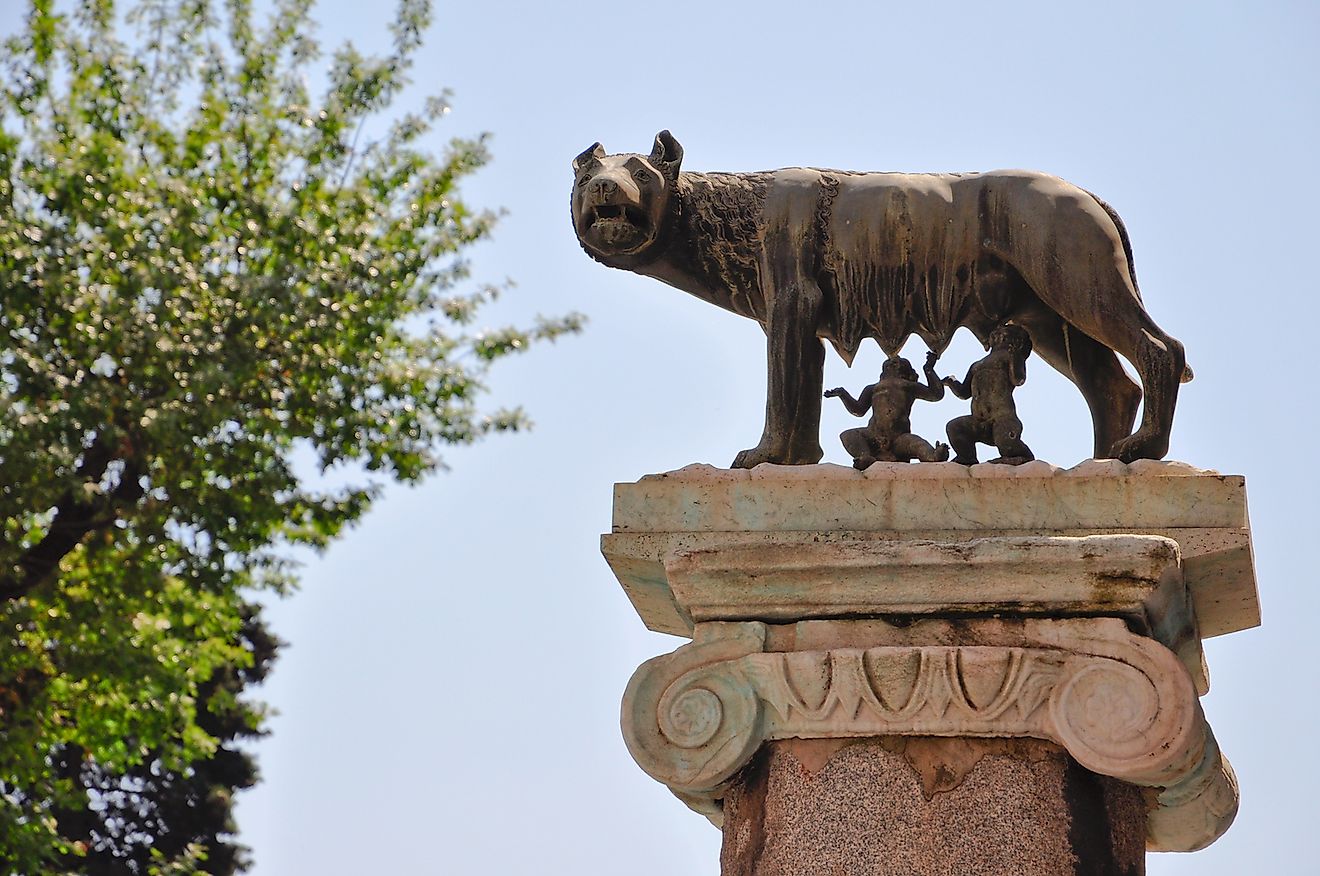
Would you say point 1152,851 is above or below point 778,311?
below

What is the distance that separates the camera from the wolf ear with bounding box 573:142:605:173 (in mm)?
4758

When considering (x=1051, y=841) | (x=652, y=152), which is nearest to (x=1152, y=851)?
(x=1051, y=841)

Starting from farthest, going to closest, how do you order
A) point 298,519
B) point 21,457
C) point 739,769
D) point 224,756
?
point 224,756 → point 298,519 → point 21,457 → point 739,769

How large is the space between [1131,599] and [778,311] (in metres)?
1.23

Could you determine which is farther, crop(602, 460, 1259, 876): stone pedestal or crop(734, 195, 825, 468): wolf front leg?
crop(734, 195, 825, 468): wolf front leg

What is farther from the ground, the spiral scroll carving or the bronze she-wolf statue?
the bronze she-wolf statue

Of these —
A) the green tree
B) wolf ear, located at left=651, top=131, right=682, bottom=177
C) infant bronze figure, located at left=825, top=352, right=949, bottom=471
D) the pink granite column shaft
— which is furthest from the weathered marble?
the green tree

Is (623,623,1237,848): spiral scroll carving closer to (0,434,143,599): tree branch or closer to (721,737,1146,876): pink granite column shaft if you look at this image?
(721,737,1146,876): pink granite column shaft

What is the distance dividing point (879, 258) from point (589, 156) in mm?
863

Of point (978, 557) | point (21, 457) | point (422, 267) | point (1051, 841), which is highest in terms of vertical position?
point (422, 267)

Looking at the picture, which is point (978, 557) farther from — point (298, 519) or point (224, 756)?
point (224, 756)

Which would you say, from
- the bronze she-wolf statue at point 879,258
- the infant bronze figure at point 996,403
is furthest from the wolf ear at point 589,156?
the infant bronze figure at point 996,403

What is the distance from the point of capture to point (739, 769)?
161 inches

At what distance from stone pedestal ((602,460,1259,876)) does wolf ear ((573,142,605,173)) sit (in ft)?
3.34
